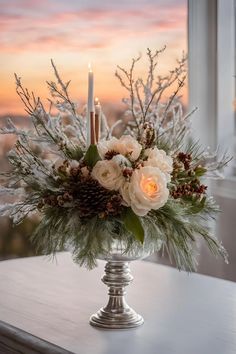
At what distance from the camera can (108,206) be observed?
1.78 meters

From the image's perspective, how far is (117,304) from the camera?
1987 millimetres

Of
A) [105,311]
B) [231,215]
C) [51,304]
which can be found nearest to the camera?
[105,311]

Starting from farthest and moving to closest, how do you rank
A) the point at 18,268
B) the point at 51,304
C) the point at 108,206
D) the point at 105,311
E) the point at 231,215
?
the point at 231,215 < the point at 18,268 < the point at 51,304 < the point at 105,311 < the point at 108,206

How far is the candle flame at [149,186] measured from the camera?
5.85 feet

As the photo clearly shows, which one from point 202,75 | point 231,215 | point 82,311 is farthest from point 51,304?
point 202,75

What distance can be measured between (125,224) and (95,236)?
7 centimetres

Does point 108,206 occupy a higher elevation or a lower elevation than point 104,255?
higher

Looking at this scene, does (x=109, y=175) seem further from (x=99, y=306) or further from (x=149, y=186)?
(x=99, y=306)

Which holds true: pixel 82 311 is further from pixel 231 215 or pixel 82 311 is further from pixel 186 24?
pixel 186 24

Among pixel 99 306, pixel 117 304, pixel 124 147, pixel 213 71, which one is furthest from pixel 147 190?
pixel 213 71

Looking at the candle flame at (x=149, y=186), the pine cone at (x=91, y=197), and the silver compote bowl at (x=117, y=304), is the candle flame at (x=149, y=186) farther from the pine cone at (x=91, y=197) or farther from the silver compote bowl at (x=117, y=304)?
the silver compote bowl at (x=117, y=304)

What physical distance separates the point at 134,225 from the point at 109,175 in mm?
114

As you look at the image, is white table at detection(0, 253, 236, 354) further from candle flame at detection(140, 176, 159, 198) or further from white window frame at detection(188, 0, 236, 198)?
white window frame at detection(188, 0, 236, 198)

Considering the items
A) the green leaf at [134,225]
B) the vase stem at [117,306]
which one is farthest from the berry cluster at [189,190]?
the vase stem at [117,306]
